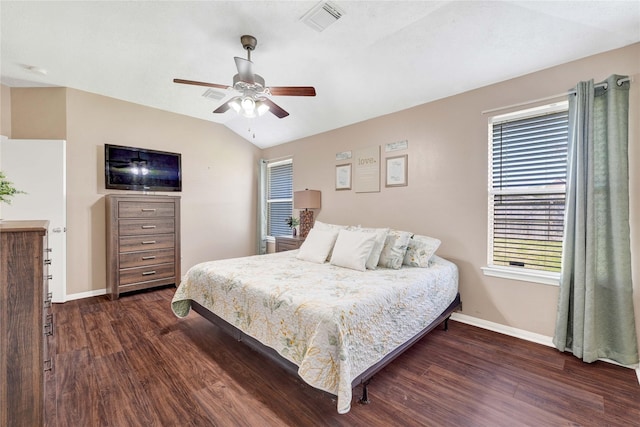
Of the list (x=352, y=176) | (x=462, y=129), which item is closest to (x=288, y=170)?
(x=352, y=176)

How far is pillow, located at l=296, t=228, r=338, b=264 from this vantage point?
299 cm

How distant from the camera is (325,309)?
1582 mm

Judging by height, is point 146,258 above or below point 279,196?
below

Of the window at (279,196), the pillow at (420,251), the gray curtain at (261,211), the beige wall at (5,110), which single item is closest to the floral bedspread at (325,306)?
Result: the pillow at (420,251)

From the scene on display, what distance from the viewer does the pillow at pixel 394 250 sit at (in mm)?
2699

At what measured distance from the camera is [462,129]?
2.94 meters

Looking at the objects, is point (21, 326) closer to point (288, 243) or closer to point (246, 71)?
point (246, 71)

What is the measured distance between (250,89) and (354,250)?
175 cm

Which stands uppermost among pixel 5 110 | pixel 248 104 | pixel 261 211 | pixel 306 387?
pixel 5 110

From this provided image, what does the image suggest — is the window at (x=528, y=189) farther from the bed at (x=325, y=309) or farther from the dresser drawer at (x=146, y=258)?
the dresser drawer at (x=146, y=258)

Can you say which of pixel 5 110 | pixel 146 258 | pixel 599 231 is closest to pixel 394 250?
pixel 599 231

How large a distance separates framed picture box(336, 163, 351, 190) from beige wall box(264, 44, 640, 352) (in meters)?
0.27

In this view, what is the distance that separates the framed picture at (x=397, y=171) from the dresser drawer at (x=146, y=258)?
3319 millimetres

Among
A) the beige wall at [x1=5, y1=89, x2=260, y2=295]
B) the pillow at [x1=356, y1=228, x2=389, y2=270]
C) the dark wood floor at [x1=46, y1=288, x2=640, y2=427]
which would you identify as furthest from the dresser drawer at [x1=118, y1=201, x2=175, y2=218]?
the pillow at [x1=356, y1=228, x2=389, y2=270]
